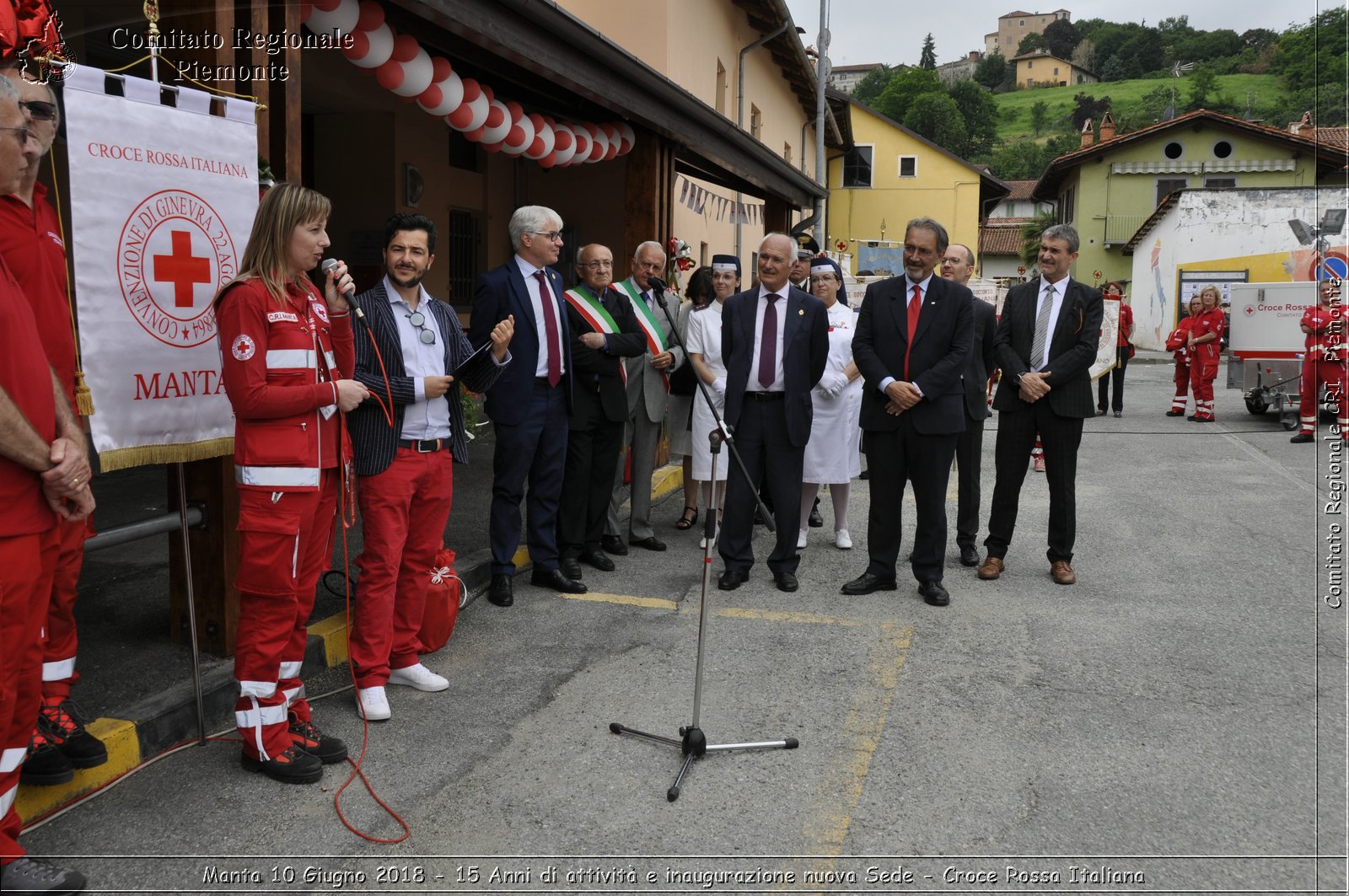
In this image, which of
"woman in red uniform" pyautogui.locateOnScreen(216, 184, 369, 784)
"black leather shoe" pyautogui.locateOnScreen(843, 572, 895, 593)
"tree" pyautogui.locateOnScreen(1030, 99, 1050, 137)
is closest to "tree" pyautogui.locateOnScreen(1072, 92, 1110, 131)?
"tree" pyautogui.locateOnScreen(1030, 99, 1050, 137)

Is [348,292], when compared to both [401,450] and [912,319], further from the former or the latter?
[912,319]

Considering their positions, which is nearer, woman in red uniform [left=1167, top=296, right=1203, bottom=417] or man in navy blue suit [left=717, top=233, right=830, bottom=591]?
man in navy blue suit [left=717, top=233, right=830, bottom=591]

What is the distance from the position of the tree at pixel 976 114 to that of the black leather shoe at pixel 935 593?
104m

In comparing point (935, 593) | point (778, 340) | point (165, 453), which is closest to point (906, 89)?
point (778, 340)

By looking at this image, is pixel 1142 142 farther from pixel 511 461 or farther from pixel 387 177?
pixel 511 461

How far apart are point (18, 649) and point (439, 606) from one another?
2.29 meters

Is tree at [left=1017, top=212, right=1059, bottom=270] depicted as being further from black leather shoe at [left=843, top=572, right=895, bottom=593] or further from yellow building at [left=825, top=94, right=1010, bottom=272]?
black leather shoe at [left=843, top=572, right=895, bottom=593]

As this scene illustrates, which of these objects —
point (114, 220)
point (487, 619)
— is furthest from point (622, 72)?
point (114, 220)

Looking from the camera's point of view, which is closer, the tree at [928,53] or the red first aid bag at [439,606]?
the red first aid bag at [439,606]

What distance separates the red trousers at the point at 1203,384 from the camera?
16.4 m

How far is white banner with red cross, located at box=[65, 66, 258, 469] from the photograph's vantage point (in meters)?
3.63

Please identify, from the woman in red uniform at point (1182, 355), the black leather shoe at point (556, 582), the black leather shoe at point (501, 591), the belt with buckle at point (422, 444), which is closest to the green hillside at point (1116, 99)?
the woman in red uniform at point (1182, 355)

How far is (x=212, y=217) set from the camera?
4.09 metres

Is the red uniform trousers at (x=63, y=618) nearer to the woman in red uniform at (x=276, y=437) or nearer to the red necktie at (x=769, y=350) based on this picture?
the woman in red uniform at (x=276, y=437)
